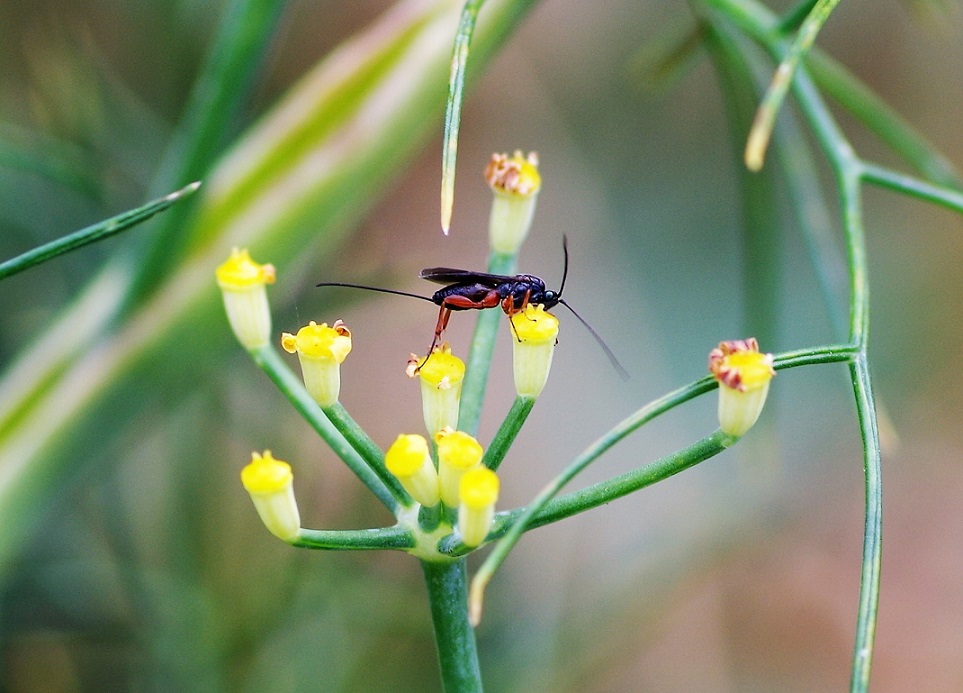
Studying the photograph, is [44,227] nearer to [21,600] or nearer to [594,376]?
[21,600]

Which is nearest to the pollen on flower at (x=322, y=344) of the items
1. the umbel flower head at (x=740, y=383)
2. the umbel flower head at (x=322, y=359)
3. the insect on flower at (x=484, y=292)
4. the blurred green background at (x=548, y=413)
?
the umbel flower head at (x=322, y=359)

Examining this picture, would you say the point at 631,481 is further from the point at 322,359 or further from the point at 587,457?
the point at 322,359

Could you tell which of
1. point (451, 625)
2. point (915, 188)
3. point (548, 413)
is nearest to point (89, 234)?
point (451, 625)

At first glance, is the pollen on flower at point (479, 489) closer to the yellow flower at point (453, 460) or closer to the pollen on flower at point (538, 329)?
the yellow flower at point (453, 460)

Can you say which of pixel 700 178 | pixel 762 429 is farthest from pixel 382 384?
pixel 762 429

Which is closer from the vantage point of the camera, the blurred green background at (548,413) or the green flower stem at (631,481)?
the green flower stem at (631,481)
